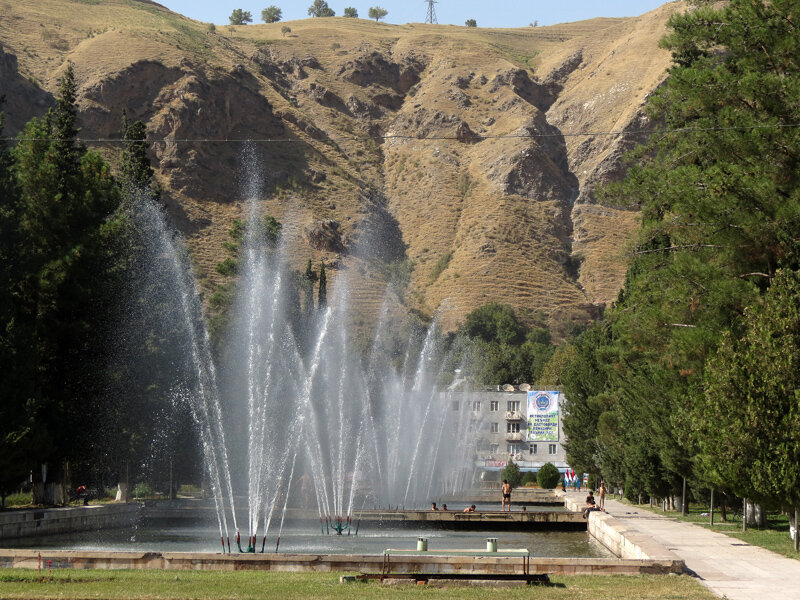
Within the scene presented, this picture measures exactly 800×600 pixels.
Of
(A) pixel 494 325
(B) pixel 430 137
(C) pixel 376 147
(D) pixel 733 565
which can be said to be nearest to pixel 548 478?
(D) pixel 733 565

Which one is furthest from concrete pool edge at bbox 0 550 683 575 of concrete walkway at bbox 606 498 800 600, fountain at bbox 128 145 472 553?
fountain at bbox 128 145 472 553

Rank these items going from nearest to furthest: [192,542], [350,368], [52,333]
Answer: [192,542] < [52,333] < [350,368]

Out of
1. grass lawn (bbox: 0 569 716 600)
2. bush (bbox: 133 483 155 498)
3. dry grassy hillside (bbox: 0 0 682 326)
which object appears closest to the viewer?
grass lawn (bbox: 0 569 716 600)

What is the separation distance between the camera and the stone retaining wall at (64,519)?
87.6 ft

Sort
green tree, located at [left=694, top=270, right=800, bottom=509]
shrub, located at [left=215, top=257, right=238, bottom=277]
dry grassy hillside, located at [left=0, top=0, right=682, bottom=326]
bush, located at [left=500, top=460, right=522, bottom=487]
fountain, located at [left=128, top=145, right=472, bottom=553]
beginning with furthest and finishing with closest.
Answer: dry grassy hillside, located at [left=0, top=0, right=682, bottom=326], bush, located at [left=500, top=460, right=522, bottom=487], shrub, located at [left=215, top=257, right=238, bottom=277], fountain, located at [left=128, top=145, right=472, bottom=553], green tree, located at [left=694, top=270, right=800, bottom=509]

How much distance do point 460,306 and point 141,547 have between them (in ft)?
359

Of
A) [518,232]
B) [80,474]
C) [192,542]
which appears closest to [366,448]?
[80,474]

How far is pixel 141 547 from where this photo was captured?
25.3 meters

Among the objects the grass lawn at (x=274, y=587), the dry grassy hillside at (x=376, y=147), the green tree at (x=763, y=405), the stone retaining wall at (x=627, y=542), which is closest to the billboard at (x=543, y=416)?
the dry grassy hillside at (x=376, y=147)

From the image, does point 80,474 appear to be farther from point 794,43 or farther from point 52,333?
point 794,43

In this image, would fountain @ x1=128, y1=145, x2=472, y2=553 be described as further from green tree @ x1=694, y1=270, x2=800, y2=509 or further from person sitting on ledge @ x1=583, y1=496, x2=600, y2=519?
green tree @ x1=694, y1=270, x2=800, y2=509

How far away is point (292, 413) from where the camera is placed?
47781 millimetres

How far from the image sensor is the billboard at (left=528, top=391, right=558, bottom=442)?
90.6m

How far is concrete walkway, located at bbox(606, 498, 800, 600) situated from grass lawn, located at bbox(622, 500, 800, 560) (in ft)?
1.08
